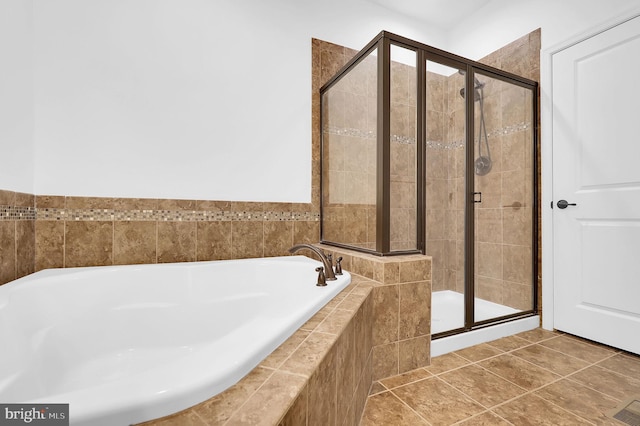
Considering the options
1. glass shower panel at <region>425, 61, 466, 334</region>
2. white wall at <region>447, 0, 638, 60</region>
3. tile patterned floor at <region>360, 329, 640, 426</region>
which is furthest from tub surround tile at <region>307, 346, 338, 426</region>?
white wall at <region>447, 0, 638, 60</region>

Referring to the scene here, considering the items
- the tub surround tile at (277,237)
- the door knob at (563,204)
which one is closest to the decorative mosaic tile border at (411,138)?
the door knob at (563,204)

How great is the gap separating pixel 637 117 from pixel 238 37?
8.47 feet

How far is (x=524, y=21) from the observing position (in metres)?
2.39

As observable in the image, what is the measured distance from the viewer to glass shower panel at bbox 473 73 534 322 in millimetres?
2084

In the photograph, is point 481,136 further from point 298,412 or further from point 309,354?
point 298,412

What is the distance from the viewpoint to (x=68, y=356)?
124 cm

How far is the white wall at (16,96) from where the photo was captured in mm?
1408

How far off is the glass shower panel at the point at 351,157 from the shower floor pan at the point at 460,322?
2.09ft

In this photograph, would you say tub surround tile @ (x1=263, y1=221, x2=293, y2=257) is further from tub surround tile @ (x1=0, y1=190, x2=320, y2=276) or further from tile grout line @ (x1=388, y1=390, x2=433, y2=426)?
tile grout line @ (x1=388, y1=390, x2=433, y2=426)

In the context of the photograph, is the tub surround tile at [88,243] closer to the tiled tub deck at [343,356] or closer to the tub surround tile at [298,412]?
the tiled tub deck at [343,356]

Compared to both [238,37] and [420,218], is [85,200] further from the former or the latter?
[420,218]

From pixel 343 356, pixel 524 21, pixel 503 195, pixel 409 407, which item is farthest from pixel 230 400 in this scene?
pixel 524 21

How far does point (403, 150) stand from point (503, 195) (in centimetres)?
105

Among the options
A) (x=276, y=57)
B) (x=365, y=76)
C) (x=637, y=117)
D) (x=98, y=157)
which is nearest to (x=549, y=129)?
(x=637, y=117)
